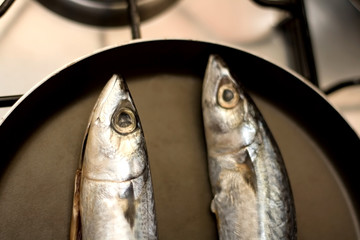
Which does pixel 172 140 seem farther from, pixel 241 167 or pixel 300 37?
pixel 300 37

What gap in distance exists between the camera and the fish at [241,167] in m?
0.71

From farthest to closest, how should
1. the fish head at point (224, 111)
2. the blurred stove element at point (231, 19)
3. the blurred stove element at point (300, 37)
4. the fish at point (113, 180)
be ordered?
1. the blurred stove element at point (231, 19)
2. the blurred stove element at point (300, 37)
3. the fish head at point (224, 111)
4. the fish at point (113, 180)

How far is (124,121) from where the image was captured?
0.69 m

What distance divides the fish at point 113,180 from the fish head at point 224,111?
15cm

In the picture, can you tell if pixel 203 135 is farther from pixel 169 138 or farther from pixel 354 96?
pixel 354 96

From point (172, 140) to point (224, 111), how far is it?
12 cm

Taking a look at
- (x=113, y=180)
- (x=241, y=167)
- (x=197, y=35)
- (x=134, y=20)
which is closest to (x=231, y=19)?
(x=197, y=35)

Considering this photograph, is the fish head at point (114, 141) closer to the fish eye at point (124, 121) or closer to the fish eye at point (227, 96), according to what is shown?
the fish eye at point (124, 121)

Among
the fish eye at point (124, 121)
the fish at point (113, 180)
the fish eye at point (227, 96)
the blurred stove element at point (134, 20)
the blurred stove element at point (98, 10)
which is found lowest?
the fish at point (113, 180)

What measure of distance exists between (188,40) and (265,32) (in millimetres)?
318

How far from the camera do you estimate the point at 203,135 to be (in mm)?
808

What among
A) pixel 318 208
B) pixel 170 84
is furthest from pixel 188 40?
pixel 318 208

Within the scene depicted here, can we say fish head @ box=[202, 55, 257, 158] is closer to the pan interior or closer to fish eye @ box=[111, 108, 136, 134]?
the pan interior

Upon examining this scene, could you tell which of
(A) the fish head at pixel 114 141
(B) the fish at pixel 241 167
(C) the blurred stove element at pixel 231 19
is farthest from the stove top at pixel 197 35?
(A) the fish head at pixel 114 141
